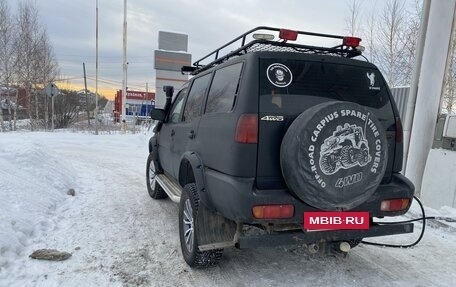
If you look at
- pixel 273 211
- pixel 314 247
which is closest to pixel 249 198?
pixel 273 211

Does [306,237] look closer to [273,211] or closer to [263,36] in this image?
[273,211]

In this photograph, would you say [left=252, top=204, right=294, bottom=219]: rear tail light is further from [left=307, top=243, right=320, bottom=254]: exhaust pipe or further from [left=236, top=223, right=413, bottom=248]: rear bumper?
[left=307, top=243, right=320, bottom=254]: exhaust pipe

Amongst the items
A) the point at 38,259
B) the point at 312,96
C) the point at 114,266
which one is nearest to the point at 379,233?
the point at 312,96

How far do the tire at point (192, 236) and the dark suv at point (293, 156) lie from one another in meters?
0.01

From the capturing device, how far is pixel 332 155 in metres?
2.96

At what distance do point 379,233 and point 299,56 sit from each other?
1706 mm

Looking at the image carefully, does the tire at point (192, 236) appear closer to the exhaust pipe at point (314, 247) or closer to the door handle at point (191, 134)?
the door handle at point (191, 134)

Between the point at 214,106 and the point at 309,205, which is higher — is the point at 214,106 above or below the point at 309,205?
above

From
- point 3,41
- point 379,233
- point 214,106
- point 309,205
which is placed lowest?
point 379,233

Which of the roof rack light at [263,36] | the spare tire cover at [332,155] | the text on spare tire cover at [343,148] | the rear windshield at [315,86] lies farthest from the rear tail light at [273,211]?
the roof rack light at [263,36]

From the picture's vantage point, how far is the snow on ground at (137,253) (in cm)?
365

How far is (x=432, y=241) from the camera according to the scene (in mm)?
4988

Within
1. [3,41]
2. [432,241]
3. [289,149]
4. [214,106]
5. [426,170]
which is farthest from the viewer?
[3,41]

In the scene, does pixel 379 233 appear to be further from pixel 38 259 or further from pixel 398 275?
pixel 38 259
